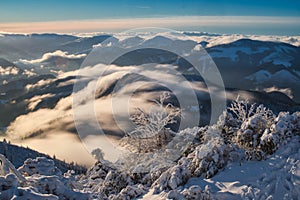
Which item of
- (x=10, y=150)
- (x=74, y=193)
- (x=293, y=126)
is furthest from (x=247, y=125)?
(x=10, y=150)

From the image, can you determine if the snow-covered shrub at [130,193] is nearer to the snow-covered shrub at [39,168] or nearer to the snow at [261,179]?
the snow at [261,179]

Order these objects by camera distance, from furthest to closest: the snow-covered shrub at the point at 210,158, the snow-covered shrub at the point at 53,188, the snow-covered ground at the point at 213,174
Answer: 1. the snow-covered shrub at the point at 210,158
2. the snow-covered ground at the point at 213,174
3. the snow-covered shrub at the point at 53,188

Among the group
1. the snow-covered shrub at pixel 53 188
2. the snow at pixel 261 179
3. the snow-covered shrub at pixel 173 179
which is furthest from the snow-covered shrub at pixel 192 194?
the snow-covered shrub at pixel 53 188

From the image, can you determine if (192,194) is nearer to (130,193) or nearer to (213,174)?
(213,174)

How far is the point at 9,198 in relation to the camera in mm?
13312

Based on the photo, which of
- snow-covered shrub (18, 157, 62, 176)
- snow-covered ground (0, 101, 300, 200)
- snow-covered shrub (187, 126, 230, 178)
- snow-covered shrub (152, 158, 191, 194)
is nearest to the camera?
snow-covered ground (0, 101, 300, 200)

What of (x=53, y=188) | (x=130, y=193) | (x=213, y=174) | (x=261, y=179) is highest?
(x=53, y=188)

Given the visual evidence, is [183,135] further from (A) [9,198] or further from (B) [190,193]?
(A) [9,198]

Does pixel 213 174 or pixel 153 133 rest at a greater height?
pixel 213 174

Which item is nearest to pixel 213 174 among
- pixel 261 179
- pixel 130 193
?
pixel 261 179

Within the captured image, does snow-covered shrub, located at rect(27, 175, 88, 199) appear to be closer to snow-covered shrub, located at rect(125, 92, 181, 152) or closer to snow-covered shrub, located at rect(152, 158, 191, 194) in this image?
snow-covered shrub, located at rect(152, 158, 191, 194)

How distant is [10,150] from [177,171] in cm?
16804

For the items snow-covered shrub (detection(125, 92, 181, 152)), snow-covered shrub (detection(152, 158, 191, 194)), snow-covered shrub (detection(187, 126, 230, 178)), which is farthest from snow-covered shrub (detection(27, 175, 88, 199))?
snow-covered shrub (detection(125, 92, 181, 152))

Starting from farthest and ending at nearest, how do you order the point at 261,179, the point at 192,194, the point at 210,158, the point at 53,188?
the point at 210,158
the point at 261,179
the point at 192,194
the point at 53,188
